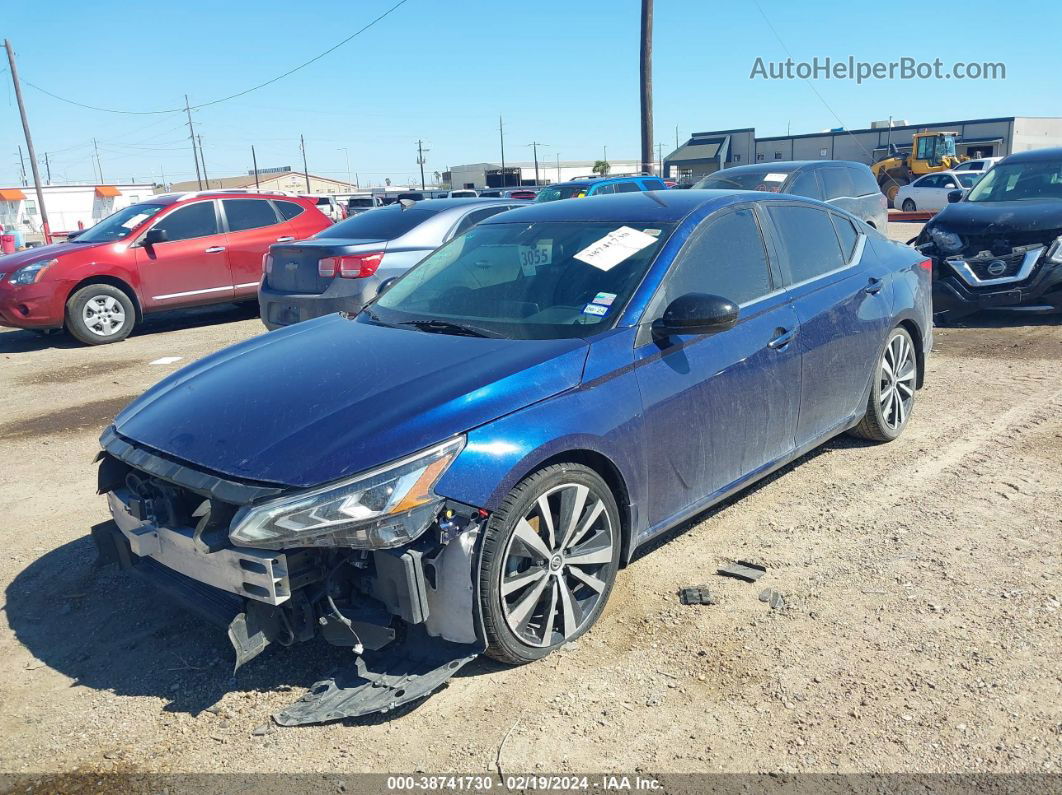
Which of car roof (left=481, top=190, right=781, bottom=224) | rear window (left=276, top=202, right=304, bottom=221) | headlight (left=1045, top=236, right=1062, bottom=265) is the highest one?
car roof (left=481, top=190, right=781, bottom=224)

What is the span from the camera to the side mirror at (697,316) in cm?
349

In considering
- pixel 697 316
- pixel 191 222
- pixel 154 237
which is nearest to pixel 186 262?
pixel 154 237

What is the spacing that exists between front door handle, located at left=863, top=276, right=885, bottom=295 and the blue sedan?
301 millimetres

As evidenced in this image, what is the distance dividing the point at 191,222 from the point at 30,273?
80.5 inches

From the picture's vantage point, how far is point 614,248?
392cm

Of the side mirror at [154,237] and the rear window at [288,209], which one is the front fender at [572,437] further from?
the rear window at [288,209]

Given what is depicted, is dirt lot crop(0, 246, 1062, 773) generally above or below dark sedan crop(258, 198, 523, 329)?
below

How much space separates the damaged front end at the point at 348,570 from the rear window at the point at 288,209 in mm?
9763

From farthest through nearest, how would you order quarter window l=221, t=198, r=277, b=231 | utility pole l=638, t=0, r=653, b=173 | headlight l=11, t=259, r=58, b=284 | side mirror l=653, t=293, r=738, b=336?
utility pole l=638, t=0, r=653, b=173 → quarter window l=221, t=198, r=277, b=231 → headlight l=11, t=259, r=58, b=284 → side mirror l=653, t=293, r=738, b=336

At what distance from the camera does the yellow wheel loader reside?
127 ft

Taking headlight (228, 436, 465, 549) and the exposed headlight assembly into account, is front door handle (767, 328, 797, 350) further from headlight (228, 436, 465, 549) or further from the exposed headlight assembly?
the exposed headlight assembly

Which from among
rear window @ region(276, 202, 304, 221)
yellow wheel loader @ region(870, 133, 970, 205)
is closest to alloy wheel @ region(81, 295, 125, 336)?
rear window @ region(276, 202, 304, 221)

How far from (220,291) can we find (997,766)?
10540 millimetres

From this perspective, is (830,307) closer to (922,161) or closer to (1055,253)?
(1055,253)
